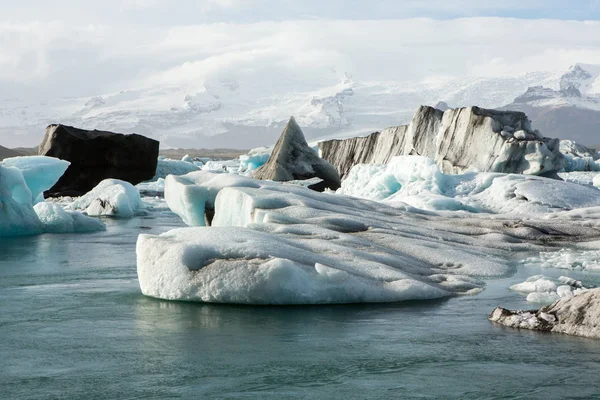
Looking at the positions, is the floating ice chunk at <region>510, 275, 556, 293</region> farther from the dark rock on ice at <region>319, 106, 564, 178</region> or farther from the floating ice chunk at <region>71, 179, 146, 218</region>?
the floating ice chunk at <region>71, 179, 146, 218</region>

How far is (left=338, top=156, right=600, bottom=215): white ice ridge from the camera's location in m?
19.3

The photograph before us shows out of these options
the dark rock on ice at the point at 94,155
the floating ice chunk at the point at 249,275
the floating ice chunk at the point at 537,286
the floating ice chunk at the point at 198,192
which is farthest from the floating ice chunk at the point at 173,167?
the floating ice chunk at the point at 537,286

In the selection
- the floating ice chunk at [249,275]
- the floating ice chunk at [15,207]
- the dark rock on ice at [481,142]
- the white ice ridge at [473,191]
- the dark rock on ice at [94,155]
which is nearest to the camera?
the floating ice chunk at [249,275]

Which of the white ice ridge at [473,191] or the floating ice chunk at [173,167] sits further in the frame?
the floating ice chunk at [173,167]

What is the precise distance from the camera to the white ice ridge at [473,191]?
63.5ft

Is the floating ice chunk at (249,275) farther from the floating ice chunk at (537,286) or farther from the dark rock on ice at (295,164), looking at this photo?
the dark rock on ice at (295,164)

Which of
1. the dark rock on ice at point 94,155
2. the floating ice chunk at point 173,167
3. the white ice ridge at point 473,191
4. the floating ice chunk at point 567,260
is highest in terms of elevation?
the floating ice chunk at point 567,260

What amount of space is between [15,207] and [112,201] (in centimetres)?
707

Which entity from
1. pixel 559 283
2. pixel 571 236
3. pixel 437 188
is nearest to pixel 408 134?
pixel 437 188

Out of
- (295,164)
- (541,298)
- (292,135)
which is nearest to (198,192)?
(541,298)

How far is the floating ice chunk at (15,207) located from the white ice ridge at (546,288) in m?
12.2

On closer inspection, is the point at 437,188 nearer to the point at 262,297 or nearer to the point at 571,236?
the point at 571,236

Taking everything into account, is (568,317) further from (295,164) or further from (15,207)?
(295,164)

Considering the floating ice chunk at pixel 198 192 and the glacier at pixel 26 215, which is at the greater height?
the floating ice chunk at pixel 198 192
